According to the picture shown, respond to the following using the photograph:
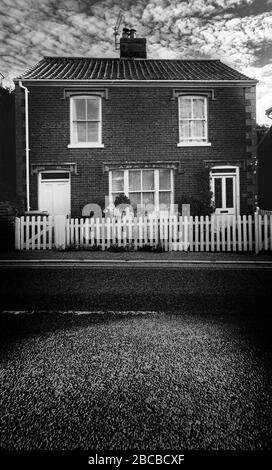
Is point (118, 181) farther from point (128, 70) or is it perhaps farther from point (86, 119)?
point (128, 70)

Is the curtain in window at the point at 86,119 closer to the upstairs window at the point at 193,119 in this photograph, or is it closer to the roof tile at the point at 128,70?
the roof tile at the point at 128,70

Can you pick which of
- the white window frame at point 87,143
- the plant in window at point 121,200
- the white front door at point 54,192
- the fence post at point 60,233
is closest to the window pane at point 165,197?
the plant in window at point 121,200

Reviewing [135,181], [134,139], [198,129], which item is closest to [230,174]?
[198,129]

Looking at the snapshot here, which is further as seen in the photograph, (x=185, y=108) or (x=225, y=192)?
(x=185, y=108)

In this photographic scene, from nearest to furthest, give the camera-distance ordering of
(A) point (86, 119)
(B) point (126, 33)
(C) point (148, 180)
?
(A) point (86, 119), (C) point (148, 180), (B) point (126, 33)

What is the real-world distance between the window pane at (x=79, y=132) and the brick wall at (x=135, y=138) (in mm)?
382

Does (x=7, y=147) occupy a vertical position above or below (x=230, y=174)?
above

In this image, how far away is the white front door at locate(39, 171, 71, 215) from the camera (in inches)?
606

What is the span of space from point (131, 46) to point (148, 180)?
901cm

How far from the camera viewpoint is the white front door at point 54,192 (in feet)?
50.5

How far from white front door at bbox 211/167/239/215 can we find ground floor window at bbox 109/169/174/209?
2.14 m

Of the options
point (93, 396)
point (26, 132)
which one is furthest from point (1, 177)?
point (93, 396)

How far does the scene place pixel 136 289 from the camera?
556 centimetres

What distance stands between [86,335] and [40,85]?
49.0ft
